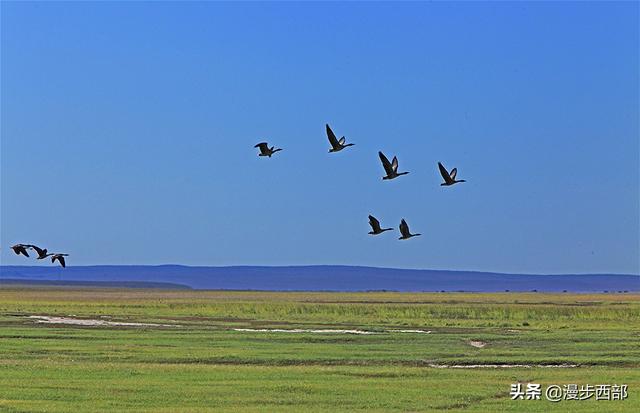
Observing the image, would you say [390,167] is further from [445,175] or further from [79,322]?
[79,322]

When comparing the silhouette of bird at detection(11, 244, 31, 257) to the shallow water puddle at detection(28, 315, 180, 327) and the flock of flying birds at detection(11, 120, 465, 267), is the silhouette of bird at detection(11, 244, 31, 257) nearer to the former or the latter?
the flock of flying birds at detection(11, 120, 465, 267)

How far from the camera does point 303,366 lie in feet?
123

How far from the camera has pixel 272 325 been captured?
210 ft

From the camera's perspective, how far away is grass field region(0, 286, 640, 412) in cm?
2836

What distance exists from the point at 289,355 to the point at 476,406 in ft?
43.9

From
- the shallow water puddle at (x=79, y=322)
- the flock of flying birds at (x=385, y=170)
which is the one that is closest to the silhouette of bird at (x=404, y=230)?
the flock of flying birds at (x=385, y=170)

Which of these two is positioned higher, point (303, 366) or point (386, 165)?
point (386, 165)

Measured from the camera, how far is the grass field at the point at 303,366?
28.4 metres

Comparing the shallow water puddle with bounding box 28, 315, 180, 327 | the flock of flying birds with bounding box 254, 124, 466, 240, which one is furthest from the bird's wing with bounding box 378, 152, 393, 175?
the shallow water puddle with bounding box 28, 315, 180, 327

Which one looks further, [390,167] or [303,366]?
[303,366]

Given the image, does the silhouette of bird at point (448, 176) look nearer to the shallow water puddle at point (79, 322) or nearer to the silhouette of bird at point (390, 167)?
the silhouette of bird at point (390, 167)

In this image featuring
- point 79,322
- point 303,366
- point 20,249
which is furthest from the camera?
point 79,322

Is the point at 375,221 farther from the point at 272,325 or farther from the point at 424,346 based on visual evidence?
the point at 272,325

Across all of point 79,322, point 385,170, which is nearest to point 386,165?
point 385,170
